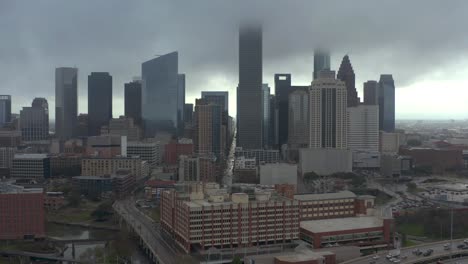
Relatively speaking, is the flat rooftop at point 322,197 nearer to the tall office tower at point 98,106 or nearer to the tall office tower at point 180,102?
the tall office tower at point 180,102

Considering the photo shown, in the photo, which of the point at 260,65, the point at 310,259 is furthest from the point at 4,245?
the point at 260,65

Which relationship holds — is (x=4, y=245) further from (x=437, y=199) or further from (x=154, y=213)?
(x=437, y=199)

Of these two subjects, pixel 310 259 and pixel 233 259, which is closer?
pixel 310 259

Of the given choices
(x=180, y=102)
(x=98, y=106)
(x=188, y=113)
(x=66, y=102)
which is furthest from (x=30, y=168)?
(x=188, y=113)

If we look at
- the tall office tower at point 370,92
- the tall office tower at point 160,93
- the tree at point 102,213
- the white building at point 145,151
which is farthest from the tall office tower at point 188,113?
the tree at point 102,213

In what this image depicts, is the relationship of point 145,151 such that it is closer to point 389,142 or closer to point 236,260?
point 389,142

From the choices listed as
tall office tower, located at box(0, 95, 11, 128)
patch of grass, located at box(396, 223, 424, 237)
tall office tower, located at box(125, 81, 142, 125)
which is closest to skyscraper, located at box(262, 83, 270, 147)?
tall office tower, located at box(125, 81, 142, 125)

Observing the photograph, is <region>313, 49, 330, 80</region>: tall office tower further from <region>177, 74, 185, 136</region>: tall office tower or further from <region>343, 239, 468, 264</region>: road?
<region>343, 239, 468, 264</region>: road
